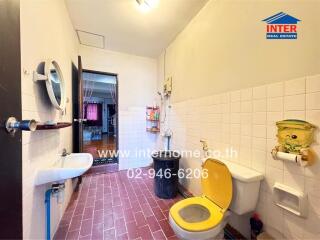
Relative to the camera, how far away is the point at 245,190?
3.80 ft

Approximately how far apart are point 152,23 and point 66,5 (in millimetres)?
1088

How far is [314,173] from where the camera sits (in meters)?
0.90

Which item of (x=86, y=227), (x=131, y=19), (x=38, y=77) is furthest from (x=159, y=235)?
(x=131, y=19)

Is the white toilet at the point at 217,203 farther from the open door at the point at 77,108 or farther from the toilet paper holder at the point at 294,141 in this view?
the open door at the point at 77,108

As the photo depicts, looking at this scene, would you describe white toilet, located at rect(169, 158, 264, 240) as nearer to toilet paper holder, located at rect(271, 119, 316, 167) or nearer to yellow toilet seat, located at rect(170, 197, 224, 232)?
yellow toilet seat, located at rect(170, 197, 224, 232)

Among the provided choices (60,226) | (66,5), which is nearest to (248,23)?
(66,5)

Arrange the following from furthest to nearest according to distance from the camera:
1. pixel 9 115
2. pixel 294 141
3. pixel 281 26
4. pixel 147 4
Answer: pixel 147 4 → pixel 281 26 → pixel 294 141 → pixel 9 115

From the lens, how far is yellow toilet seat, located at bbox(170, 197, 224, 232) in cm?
108

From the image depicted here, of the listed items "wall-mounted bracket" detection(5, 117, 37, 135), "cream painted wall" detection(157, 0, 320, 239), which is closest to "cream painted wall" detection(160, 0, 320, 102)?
"cream painted wall" detection(157, 0, 320, 239)

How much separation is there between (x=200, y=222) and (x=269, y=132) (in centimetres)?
86

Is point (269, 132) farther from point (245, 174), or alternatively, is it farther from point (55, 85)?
point (55, 85)

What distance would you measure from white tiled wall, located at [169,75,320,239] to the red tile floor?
3.19ft

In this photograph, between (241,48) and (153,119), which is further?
(153,119)

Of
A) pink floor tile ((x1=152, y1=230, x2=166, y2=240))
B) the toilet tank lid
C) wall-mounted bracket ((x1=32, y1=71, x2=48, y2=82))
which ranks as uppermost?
wall-mounted bracket ((x1=32, y1=71, x2=48, y2=82))
